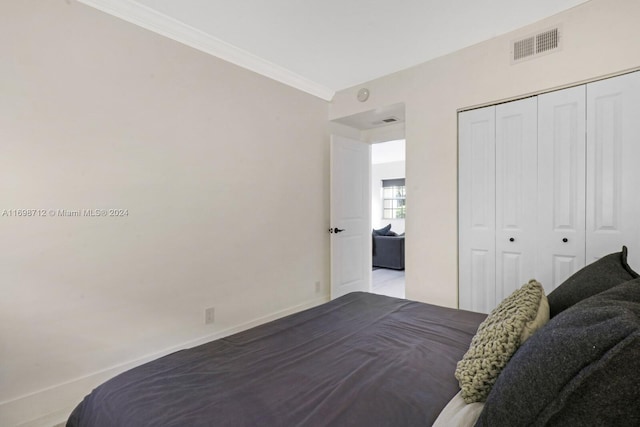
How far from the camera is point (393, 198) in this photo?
29.4 ft

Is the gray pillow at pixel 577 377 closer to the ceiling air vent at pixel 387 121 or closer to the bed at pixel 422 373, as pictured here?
the bed at pixel 422 373

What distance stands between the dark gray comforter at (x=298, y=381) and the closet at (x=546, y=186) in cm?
132

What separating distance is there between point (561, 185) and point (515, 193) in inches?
11.9

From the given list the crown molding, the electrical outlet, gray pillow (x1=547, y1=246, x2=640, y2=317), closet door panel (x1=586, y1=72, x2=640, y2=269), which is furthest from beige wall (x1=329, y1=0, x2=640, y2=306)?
the electrical outlet

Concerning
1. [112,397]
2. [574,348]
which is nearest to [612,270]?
[574,348]

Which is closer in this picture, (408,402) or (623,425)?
(623,425)

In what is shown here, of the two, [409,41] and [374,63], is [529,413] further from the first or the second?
[374,63]

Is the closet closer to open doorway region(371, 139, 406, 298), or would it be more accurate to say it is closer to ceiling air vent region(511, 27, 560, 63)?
ceiling air vent region(511, 27, 560, 63)

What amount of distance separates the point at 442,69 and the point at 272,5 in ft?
5.46

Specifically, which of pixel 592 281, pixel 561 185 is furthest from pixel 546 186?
pixel 592 281

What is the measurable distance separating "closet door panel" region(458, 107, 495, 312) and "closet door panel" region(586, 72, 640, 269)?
641mm

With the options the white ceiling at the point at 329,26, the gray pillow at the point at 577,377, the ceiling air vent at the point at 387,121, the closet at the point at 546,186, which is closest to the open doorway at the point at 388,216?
the ceiling air vent at the point at 387,121

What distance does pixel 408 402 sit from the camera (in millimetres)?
928

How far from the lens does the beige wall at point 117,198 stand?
1.77 meters
